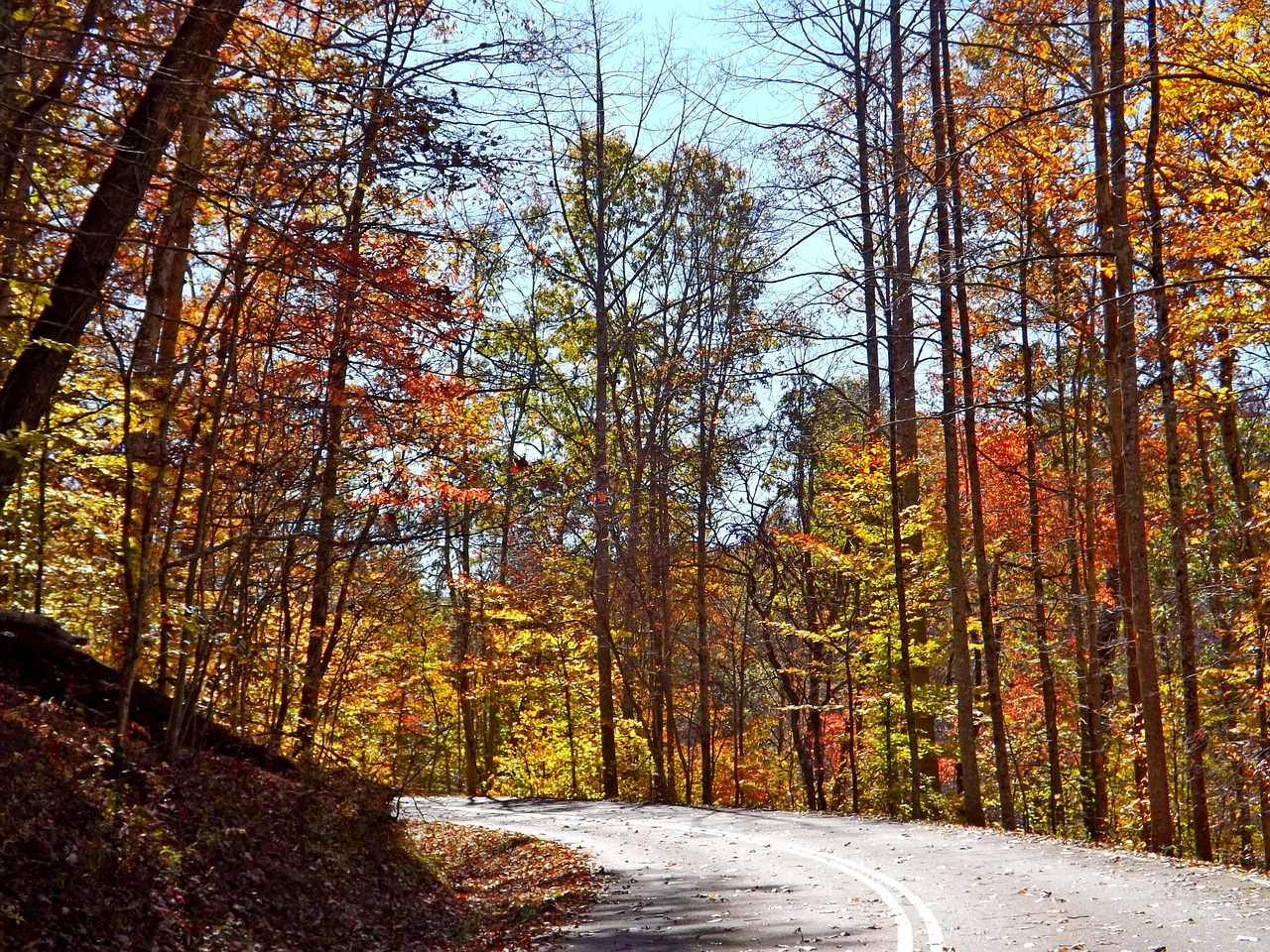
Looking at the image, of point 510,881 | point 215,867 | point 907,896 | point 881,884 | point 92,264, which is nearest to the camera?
point 215,867

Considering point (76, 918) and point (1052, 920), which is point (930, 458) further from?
point (76, 918)

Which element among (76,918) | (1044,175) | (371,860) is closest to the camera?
(76,918)

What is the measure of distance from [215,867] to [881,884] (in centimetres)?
627

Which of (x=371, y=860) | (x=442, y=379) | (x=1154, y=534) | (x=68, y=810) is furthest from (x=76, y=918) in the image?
(x=1154, y=534)

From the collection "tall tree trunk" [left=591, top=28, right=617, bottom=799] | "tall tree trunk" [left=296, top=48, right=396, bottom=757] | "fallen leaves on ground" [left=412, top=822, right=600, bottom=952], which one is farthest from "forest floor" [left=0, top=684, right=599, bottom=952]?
"tall tree trunk" [left=591, top=28, right=617, bottom=799]

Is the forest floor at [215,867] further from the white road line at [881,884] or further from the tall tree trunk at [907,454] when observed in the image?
the tall tree trunk at [907,454]

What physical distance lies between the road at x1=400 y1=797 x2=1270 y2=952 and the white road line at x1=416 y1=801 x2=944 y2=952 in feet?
0.09

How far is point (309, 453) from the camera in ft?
38.3

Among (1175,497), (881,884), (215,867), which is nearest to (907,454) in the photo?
(1175,497)

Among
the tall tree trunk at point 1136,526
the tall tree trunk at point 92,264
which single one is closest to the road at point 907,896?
the tall tree trunk at point 1136,526

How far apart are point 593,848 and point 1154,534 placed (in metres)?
17.2

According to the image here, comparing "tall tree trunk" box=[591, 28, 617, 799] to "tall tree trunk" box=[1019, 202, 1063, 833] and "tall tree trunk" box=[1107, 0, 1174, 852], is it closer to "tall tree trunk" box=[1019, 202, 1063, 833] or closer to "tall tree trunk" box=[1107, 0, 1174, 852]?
"tall tree trunk" box=[1019, 202, 1063, 833]

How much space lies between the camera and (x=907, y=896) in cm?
943

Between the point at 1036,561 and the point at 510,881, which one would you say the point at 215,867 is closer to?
the point at 510,881
